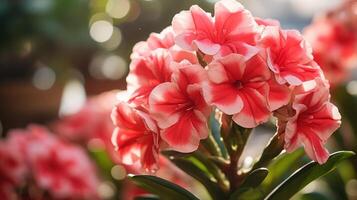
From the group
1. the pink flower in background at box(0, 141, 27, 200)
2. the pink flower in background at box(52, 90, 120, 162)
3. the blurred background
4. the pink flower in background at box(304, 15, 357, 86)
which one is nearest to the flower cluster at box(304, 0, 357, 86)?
the pink flower in background at box(304, 15, 357, 86)

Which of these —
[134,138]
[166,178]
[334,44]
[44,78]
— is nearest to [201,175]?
[134,138]

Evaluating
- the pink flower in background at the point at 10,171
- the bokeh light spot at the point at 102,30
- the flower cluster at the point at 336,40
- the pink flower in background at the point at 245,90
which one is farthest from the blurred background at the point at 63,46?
the pink flower in background at the point at 245,90

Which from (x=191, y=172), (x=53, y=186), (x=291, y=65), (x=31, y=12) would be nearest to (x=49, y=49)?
(x=31, y=12)

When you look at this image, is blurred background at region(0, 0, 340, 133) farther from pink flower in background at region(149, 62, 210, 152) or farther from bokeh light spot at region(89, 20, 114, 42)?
pink flower in background at region(149, 62, 210, 152)

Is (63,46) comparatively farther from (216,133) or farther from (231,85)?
(231,85)

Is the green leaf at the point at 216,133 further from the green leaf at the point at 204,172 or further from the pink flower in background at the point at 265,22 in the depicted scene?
the pink flower in background at the point at 265,22

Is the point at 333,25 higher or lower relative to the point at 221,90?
lower

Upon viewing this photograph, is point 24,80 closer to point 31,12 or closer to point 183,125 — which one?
point 31,12
